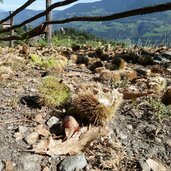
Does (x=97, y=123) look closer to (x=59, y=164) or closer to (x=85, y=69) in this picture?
(x=59, y=164)

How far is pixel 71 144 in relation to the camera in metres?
2.77

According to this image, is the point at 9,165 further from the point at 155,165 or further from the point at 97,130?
the point at 155,165

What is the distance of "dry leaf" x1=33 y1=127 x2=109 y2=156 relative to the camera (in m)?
2.70

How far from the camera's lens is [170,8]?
2250mm

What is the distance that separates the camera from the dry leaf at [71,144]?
8.85ft

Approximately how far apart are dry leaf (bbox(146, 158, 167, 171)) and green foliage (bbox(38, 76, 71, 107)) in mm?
905

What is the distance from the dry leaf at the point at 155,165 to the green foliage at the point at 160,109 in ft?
1.70

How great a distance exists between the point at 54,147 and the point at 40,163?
17cm

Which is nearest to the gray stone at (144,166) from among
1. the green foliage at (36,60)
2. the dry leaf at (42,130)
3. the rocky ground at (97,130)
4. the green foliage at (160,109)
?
the rocky ground at (97,130)

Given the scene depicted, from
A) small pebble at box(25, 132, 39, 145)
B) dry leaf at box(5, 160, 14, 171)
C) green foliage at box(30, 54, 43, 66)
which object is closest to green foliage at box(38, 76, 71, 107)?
small pebble at box(25, 132, 39, 145)

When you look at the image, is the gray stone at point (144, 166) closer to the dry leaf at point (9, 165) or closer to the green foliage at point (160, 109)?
the green foliage at point (160, 109)

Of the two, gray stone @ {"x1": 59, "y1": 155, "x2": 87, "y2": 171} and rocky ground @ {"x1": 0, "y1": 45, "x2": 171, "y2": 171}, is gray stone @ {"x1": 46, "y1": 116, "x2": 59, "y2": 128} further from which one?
gray stone @ {"x1": 59, "y1": 155, "x2": 87, "y2": 171}

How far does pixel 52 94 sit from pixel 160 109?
0.85 meters

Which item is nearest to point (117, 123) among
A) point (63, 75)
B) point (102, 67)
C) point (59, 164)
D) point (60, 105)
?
point (60, 105)
